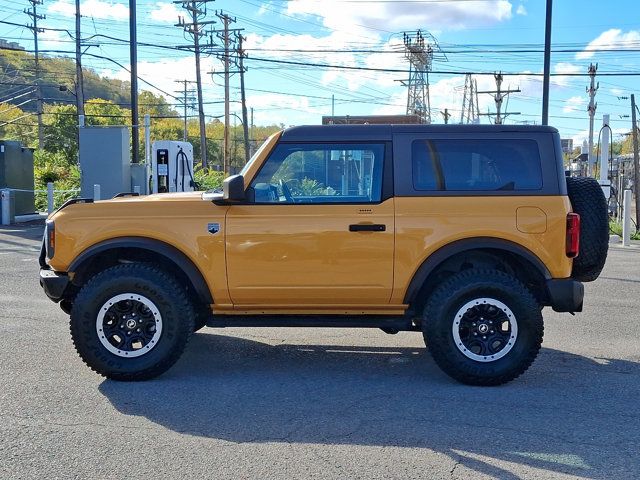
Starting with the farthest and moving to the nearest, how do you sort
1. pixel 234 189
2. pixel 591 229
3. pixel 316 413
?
pixel 591 229, pixel 234 189, pixel 316 413

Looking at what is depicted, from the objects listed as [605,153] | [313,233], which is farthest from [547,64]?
[313,233]

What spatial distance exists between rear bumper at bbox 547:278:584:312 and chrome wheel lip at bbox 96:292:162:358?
3.09 meters

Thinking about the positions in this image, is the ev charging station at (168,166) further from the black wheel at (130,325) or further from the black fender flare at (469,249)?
the black fender flare at (469,249)

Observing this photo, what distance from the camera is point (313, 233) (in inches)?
207

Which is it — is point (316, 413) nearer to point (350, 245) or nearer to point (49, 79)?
point (350, 245)

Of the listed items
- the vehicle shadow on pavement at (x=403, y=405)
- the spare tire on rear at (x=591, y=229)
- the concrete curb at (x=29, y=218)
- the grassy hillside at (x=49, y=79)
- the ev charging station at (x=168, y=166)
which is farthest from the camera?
the grassy hillside at (x=49, y=79)

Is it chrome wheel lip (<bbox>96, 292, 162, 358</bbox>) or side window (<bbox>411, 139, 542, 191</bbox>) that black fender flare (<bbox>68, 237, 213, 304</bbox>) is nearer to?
chrome wheel lip (<bbox>96, 292, 162, 358</bbox>)

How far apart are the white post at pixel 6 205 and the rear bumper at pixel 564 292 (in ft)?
57.0

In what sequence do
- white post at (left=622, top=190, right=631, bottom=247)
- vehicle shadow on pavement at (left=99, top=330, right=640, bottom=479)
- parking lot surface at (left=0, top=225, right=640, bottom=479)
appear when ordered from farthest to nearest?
white post at (left=622, top=190, right=631, bottom=247), vehicle shadow on pavement at (left=99, top=330, right=640, bottom=479), parking lot surface at (left=0, top=225, right=640, bottom=479)

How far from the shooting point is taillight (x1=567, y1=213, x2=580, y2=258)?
5.19m

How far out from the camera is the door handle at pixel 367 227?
5.23 meters

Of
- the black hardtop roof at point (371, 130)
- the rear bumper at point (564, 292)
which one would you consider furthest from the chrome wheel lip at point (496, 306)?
the black hardtop roof at point (371, 130)

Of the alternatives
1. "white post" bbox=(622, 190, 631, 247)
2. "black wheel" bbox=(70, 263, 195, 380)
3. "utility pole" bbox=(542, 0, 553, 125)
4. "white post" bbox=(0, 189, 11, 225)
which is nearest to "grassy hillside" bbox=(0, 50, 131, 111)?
"white post" bbox=(0, 189, 11, 225)

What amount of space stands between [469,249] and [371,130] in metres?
1.24
